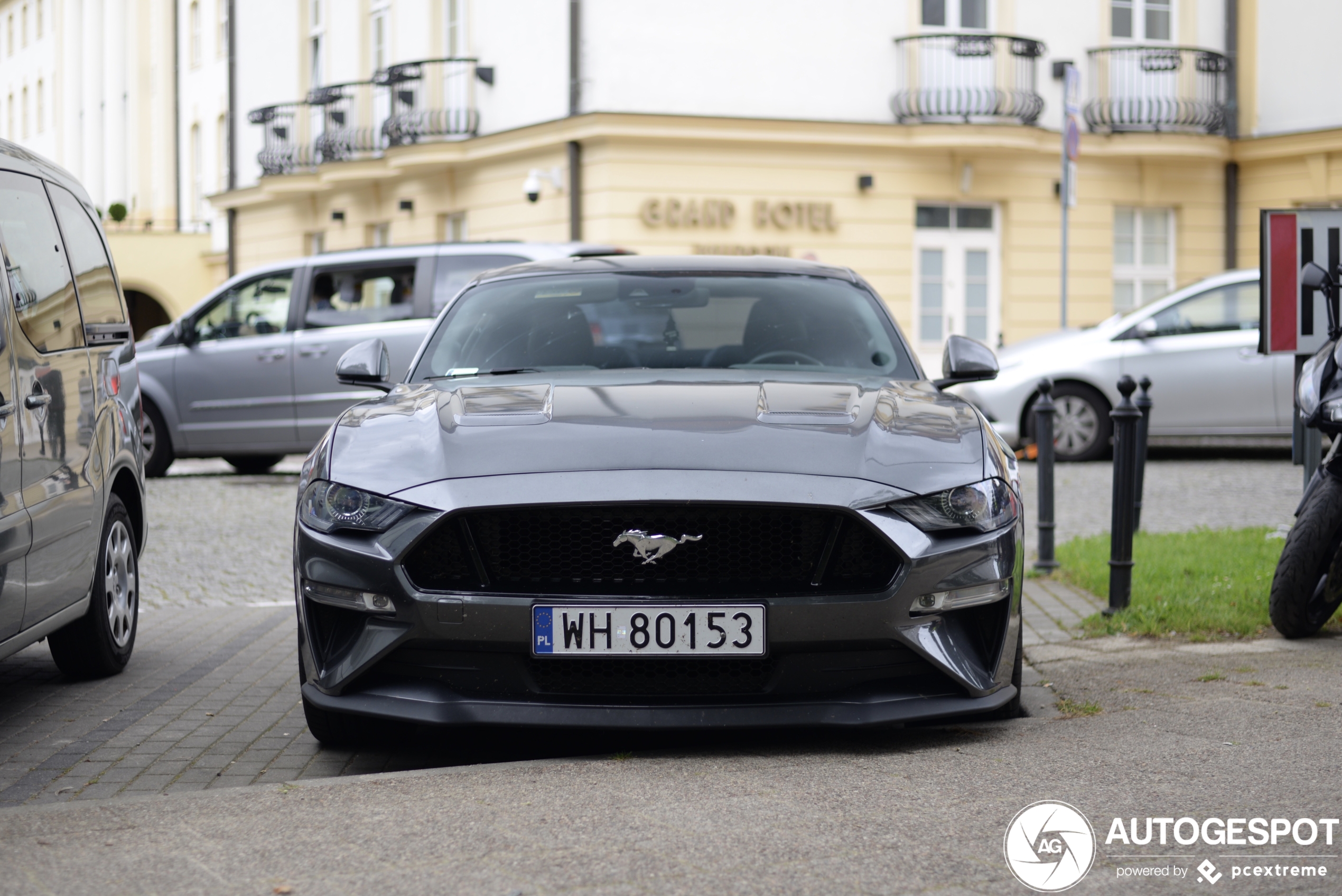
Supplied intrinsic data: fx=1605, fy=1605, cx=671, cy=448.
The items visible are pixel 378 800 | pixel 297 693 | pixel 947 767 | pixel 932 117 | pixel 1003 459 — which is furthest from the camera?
pixel 932 117

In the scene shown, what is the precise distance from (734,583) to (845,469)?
39cm

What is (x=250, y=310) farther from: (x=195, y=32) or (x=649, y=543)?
(x=195, y=32)

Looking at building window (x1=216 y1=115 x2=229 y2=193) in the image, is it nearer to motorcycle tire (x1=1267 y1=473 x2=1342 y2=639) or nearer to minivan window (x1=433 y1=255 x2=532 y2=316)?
minivan window (x1=433 y1=255 x2=532 y2=316)

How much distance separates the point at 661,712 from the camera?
12.8 feet

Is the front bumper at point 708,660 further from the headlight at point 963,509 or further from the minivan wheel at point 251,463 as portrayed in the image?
the minivan wheel at point 251,463

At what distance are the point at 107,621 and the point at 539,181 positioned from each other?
58.0 feet

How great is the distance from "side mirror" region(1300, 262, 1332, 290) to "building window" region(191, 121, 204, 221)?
35419mm

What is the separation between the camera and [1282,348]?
7.00m

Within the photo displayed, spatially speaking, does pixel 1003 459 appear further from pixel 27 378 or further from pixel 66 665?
pixel 66 665

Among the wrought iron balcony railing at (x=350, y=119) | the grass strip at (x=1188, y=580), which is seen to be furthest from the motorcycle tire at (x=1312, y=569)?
the wrought iron balcony railing at (x=350, y=119)

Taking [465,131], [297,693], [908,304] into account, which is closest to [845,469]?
[297,693]

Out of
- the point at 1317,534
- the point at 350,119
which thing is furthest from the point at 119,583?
the point at 350,119

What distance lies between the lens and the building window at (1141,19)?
23.7 meters

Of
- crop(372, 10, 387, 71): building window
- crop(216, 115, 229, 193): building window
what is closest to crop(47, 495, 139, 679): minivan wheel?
crop(372, 10, 387, 71): building window
